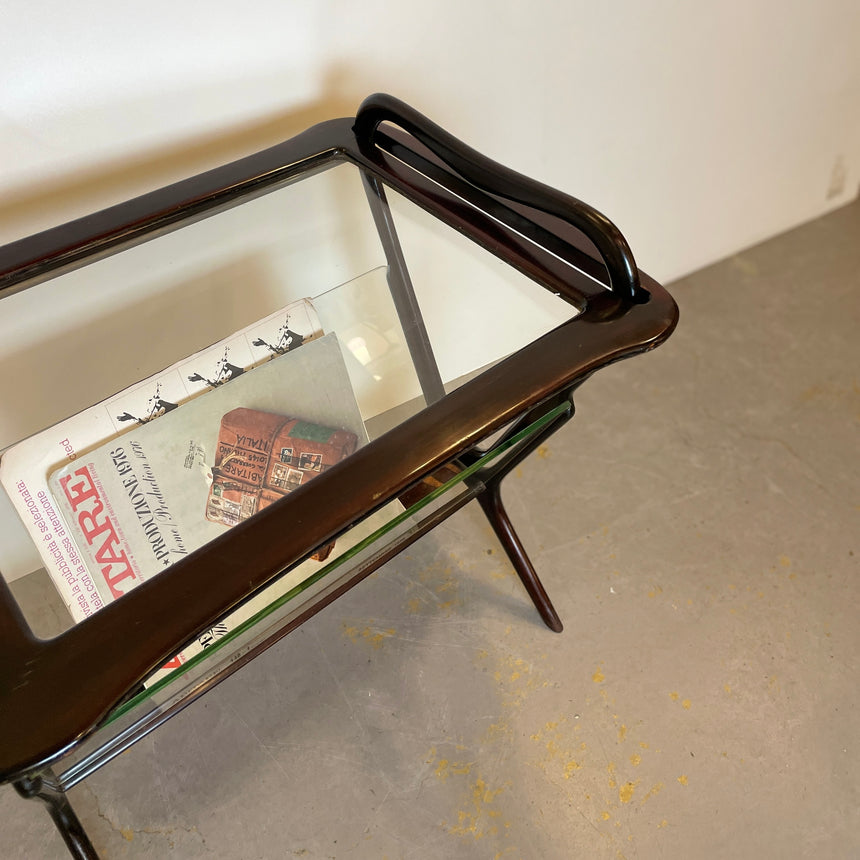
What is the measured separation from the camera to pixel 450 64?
1.22 meters

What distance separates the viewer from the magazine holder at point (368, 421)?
21.9 inches

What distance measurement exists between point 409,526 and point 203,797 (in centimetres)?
61

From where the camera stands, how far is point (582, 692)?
125cm

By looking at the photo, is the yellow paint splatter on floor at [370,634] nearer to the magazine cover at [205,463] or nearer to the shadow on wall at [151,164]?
the magazine cover at [205,463]

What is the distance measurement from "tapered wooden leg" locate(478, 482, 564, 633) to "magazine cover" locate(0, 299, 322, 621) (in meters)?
0.42

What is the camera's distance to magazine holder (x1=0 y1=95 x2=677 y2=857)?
56cm

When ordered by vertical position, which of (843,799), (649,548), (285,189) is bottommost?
(843,799)

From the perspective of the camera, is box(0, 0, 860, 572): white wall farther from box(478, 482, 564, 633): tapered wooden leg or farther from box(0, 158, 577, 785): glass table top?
box(478, 482, 564, 633): tapered wooden leg

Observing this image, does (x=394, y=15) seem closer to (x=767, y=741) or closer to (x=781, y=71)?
(x=781, y=71)

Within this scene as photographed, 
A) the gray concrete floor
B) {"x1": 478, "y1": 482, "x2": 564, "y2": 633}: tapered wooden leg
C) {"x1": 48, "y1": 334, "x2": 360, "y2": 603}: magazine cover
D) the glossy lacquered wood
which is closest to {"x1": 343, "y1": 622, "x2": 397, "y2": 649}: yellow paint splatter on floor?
the gray concrete floor

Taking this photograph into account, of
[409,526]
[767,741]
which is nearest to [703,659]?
[767,741]

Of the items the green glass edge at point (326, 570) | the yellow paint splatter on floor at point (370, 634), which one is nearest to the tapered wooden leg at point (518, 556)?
the yellow paint splatter on floor at point (370, 634)

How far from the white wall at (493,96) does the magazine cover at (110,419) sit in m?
0.09

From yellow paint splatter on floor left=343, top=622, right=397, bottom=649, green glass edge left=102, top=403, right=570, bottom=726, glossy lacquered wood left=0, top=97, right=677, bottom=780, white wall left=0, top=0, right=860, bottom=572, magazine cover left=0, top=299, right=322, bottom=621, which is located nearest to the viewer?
glossy lacquered wood left=0, top=97, right=677, bottom=780
